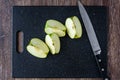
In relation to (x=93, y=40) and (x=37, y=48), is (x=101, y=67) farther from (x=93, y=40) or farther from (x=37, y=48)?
(x=37, y=48)

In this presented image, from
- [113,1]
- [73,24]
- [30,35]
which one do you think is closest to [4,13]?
[30,35]

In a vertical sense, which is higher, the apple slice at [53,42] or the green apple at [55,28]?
the green apple at [55,28]

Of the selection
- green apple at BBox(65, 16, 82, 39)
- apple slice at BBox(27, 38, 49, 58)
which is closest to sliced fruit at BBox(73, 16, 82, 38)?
green apple at BBox(65, 16, 82, 39)

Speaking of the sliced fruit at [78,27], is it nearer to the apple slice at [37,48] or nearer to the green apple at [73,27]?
the green apple at [73,27]

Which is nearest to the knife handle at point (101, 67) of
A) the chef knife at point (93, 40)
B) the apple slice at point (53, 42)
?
the chef knife at point (93, 40)

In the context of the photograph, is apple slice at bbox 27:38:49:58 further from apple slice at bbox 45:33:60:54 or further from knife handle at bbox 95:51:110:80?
knife handle at bbox 95:51:110:80

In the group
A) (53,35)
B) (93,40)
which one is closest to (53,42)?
(53,35)
